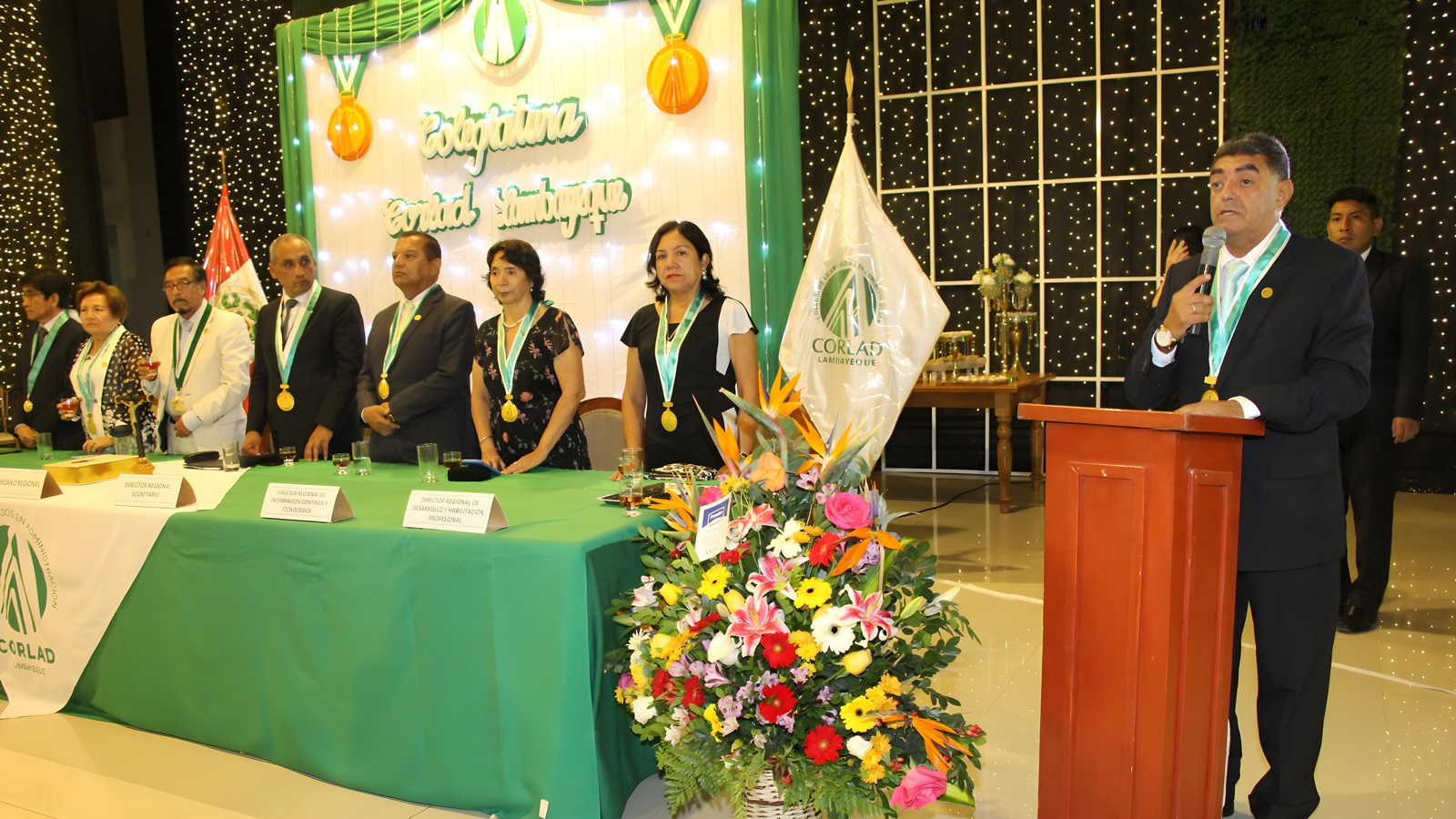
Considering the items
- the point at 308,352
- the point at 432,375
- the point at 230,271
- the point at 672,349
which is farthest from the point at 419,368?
the point at 230,271

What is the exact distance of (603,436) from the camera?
3.82m

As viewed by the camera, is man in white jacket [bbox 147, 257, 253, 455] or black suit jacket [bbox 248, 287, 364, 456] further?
man in white jacket [bbox 147, 257, 253, 455]

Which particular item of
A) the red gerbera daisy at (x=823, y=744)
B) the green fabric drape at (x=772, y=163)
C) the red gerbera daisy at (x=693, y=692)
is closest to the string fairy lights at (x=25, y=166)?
the green fabric drape at (x=772, y=163)

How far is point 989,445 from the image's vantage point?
7090 millimetres

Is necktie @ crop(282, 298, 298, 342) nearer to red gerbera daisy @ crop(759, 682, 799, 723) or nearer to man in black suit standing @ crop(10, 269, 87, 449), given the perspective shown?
man in black suit standing @ crop(10, 269, 87, 449)

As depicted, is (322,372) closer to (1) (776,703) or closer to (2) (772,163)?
(2) (772,163)

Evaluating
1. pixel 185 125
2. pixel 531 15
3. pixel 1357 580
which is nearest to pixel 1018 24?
pixel 531 15

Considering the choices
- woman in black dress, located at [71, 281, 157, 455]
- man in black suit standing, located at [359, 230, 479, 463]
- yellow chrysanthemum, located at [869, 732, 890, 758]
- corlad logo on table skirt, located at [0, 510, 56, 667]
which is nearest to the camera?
yellow chrysanthemum, located at [869, 732, 890, 758]

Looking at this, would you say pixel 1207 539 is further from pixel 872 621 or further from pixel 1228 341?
pixel 872 621

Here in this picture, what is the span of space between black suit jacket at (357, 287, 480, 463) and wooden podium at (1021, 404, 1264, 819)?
226 cm

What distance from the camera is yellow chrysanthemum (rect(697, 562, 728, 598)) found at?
68.6 inches

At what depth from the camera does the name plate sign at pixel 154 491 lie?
9.24ft

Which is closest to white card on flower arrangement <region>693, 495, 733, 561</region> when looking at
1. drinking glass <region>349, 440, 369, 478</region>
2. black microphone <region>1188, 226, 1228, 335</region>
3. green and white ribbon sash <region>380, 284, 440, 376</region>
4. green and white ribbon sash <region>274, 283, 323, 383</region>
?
black microphone <region>1188, 226, 1228, 335</region>

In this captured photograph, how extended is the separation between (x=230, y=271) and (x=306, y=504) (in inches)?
205
